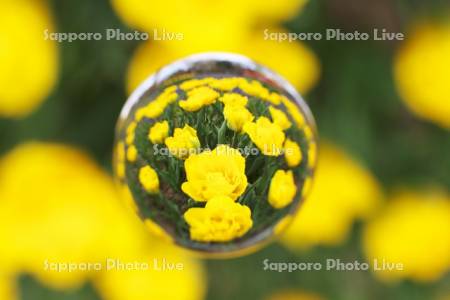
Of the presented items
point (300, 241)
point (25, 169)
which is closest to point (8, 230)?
point (25, 169)

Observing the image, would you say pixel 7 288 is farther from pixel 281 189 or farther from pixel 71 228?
pixel 281 189

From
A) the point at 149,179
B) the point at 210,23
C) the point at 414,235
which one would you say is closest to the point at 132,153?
the point at 149,179

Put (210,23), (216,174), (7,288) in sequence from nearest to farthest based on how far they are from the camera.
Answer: (216,174)
(210,23)
(7,288)

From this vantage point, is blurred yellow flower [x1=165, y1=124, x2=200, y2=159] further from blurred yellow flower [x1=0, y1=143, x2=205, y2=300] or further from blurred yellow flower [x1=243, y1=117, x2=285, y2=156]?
blurred yellow flower [x1=0, y1=143, x2=205, y2=300]

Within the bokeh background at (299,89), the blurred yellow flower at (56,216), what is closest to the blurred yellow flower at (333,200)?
the bokeh background at (299,89)

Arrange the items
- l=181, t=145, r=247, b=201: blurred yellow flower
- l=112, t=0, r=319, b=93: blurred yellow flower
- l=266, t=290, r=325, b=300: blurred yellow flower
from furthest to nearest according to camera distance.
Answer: l=266, t=290, r=325, b=300: blurred yellow flower, l=112, t=0, r=319, b=93: blurred yellow flower, l=181, t=145, r=247, b=201: blurred yellow flower

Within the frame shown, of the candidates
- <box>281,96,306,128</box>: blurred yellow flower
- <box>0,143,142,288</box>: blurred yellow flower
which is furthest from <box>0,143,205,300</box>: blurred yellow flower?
<box>281,96,306,128</box>: blurred yellow flower

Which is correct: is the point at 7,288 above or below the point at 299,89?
below
